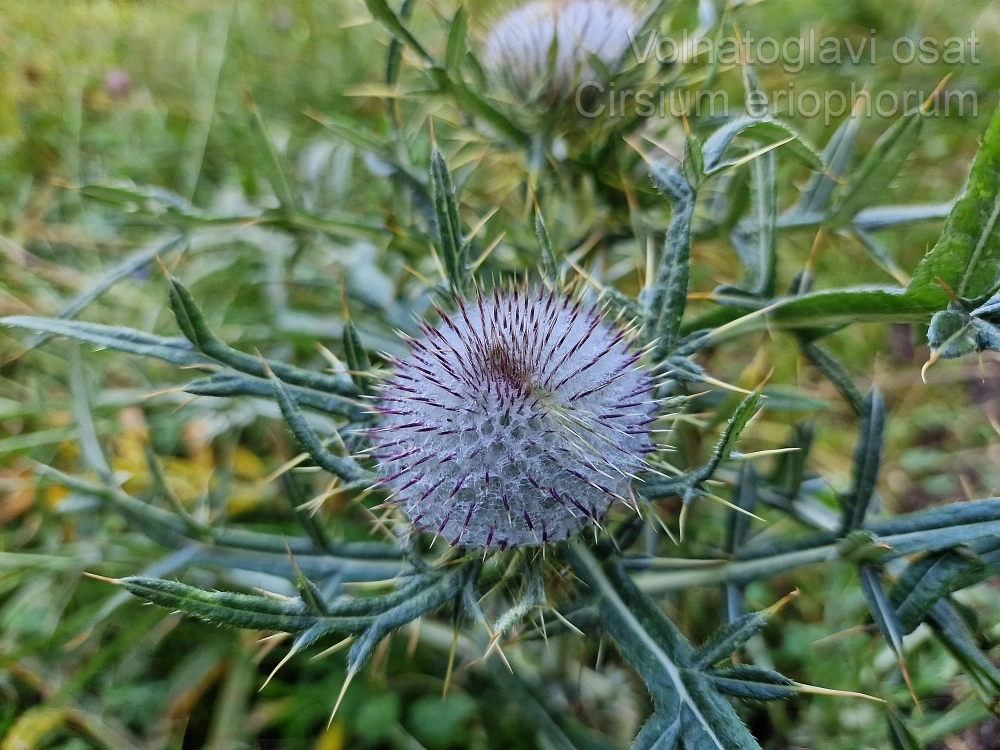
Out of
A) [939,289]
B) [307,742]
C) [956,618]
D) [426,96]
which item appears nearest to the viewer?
[939,289]

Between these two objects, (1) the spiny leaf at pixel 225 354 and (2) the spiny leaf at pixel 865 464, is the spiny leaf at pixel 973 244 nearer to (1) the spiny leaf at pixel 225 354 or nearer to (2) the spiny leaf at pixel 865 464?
(2) the spiny leaf at pixel 865 464

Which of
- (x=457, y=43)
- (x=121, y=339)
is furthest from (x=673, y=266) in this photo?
(x=121, y=339)

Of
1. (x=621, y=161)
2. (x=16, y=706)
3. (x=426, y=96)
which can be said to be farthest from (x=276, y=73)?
(x=16, y=706)

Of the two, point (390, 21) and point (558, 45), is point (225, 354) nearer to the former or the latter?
point (390, 21)

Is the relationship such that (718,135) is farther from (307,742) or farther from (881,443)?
(307,742)

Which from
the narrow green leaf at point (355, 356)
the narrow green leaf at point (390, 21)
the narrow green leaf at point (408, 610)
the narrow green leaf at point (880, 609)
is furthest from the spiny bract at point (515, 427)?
the narrow green leaf at point (390, 21)

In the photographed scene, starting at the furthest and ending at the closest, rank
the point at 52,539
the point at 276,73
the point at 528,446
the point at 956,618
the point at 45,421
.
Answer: the point at 276,73, the point at 45,421, the point at 52,539, the point at 956,618, the point at 528,446
